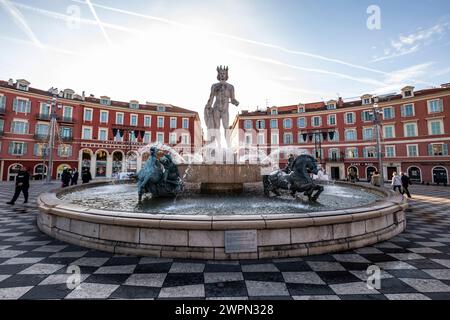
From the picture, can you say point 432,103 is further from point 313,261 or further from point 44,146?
point 44,146

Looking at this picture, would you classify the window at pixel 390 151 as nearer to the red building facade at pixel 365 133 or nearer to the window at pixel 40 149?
the red building facade at pixel 365 133

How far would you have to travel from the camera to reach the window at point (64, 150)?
32.6 m

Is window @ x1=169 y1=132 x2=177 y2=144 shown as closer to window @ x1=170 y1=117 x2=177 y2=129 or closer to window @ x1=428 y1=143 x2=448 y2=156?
window @ x1=170 y1=117 x2=177 y2=129

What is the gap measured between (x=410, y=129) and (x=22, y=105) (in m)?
56.4

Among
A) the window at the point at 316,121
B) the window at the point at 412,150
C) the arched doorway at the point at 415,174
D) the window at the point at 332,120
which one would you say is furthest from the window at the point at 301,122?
the arched doorway at the point at 415,174

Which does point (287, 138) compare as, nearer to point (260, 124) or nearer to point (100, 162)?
point (260, 124)

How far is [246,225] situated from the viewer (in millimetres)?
3508

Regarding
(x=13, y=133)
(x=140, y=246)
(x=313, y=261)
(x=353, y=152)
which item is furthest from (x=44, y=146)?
(x=353, y=152)

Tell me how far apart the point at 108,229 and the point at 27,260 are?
128cm

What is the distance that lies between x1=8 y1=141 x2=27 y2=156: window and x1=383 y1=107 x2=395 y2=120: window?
2126 inches

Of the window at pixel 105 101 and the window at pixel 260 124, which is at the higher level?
the window at pixel 105 101

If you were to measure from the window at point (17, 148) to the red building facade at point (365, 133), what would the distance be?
3380 centimetres

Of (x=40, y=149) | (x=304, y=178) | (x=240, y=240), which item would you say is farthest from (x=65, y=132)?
(x=240, y=240)

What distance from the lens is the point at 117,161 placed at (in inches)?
1476
